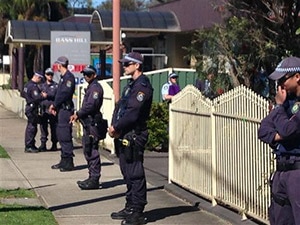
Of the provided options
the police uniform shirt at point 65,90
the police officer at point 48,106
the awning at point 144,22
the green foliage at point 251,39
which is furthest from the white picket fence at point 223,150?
the awning at point 144,22

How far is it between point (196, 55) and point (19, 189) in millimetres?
3288

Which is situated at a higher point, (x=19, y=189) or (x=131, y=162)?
(x=131, y=162)

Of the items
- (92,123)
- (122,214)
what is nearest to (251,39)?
(92,123)

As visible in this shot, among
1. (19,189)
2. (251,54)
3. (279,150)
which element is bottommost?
(19,189)

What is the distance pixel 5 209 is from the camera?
9258 millimetres

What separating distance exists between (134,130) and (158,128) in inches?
298

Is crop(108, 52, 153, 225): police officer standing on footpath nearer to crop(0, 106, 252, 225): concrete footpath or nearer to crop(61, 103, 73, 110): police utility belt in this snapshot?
crop(0, 106, 252, 225): concrete footpath

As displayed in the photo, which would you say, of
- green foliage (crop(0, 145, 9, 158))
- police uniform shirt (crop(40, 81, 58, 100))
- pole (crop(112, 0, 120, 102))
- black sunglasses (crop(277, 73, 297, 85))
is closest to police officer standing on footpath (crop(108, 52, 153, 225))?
black sunglasses (crop(277, 73, 297, 85))

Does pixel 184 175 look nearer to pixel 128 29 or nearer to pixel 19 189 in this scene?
pixel 19 189

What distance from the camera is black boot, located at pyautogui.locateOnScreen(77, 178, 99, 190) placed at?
11.0 meters

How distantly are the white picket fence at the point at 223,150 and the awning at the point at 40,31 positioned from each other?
1588 centimetres

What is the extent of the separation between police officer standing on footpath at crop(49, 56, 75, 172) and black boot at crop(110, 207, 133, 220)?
386 centimetres

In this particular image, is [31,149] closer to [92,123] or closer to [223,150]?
[92,123]

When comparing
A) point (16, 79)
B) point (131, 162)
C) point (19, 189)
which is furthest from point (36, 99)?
point (16, 79)
